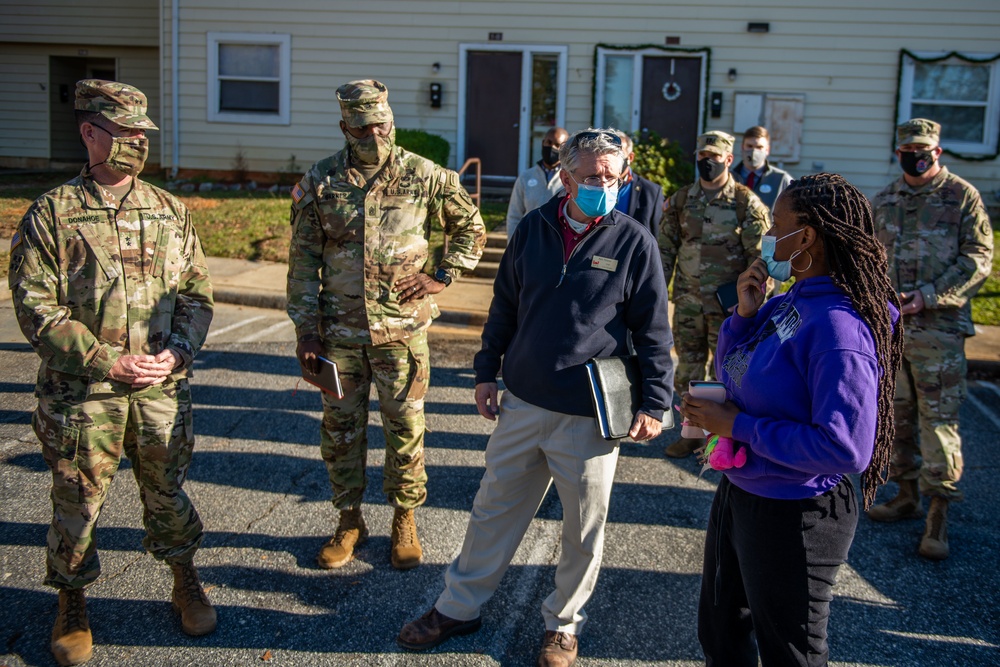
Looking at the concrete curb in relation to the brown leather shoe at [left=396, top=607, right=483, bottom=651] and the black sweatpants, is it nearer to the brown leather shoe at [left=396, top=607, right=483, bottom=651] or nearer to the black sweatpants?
the brown leather shoe at [left=396, top=607, right=483, bottom=651]

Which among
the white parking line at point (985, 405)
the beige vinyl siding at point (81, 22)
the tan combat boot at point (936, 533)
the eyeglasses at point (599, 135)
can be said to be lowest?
the tan combat boot at point (936, 533)

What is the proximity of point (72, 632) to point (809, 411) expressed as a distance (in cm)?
281

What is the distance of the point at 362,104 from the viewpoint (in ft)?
12.5

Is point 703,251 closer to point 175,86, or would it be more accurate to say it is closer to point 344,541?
point 344,541

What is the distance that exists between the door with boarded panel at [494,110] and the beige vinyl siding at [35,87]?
6914 mm

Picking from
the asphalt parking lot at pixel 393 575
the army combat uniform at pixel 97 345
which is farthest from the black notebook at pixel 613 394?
the army combat uniform at pixel 97 345

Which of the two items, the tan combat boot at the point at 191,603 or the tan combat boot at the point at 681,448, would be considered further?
the tan combat boot at the point at 681,448

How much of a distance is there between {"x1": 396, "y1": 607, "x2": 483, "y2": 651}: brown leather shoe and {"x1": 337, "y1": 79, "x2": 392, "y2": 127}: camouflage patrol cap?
2109mm

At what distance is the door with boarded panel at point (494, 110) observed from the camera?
14.2m

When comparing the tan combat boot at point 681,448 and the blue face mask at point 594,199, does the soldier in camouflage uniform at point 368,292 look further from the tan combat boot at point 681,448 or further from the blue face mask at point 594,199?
the tan combat boot at point 681,448

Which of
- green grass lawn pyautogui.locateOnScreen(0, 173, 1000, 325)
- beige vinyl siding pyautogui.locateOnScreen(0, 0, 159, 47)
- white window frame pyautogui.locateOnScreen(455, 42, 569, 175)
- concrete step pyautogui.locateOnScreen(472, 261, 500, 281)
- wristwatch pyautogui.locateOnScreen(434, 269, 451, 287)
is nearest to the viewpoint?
wristwatch pyautogui.locateOnScreen(434, 269, 451, 287)

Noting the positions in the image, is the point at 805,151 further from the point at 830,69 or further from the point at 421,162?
the point at 421,162

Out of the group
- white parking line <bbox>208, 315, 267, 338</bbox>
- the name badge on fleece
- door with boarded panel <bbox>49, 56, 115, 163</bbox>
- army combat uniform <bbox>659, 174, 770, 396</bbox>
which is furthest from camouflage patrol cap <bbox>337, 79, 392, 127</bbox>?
door with boarded panel <bbox>49, 56, 115, 163</bbox>

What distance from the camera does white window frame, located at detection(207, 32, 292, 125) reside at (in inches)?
576
